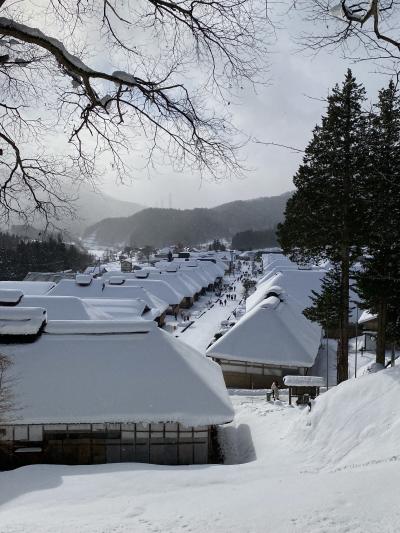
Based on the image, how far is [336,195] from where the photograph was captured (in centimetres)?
1598

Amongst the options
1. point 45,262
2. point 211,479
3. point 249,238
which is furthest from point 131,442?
point 249,238

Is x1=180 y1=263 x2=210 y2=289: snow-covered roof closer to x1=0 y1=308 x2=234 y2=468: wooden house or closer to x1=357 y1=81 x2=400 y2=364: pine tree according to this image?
x1=357 y1=81 x2=400 y2=364: pine tree

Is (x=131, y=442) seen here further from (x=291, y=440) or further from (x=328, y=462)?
(x=328, y=462)

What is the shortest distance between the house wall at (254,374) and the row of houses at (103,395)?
24.3ft

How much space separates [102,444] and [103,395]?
4.48 ft

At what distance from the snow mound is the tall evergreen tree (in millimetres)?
4472

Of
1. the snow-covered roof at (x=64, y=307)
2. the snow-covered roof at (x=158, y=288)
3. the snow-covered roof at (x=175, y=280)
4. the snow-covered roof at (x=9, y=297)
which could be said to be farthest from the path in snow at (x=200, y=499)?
the snow-covered roof at (x=175, y=280)

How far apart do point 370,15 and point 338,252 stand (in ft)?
38.8

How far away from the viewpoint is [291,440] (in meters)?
12.2

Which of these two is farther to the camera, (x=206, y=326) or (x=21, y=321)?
A: (x=206, y=326)

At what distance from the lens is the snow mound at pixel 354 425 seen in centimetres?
884

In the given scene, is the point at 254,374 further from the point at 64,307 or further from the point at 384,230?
the point at 64,307

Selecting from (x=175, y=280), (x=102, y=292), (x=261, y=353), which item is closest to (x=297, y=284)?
(x=102, y=292)

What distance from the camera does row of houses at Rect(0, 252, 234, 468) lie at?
1182 cm
